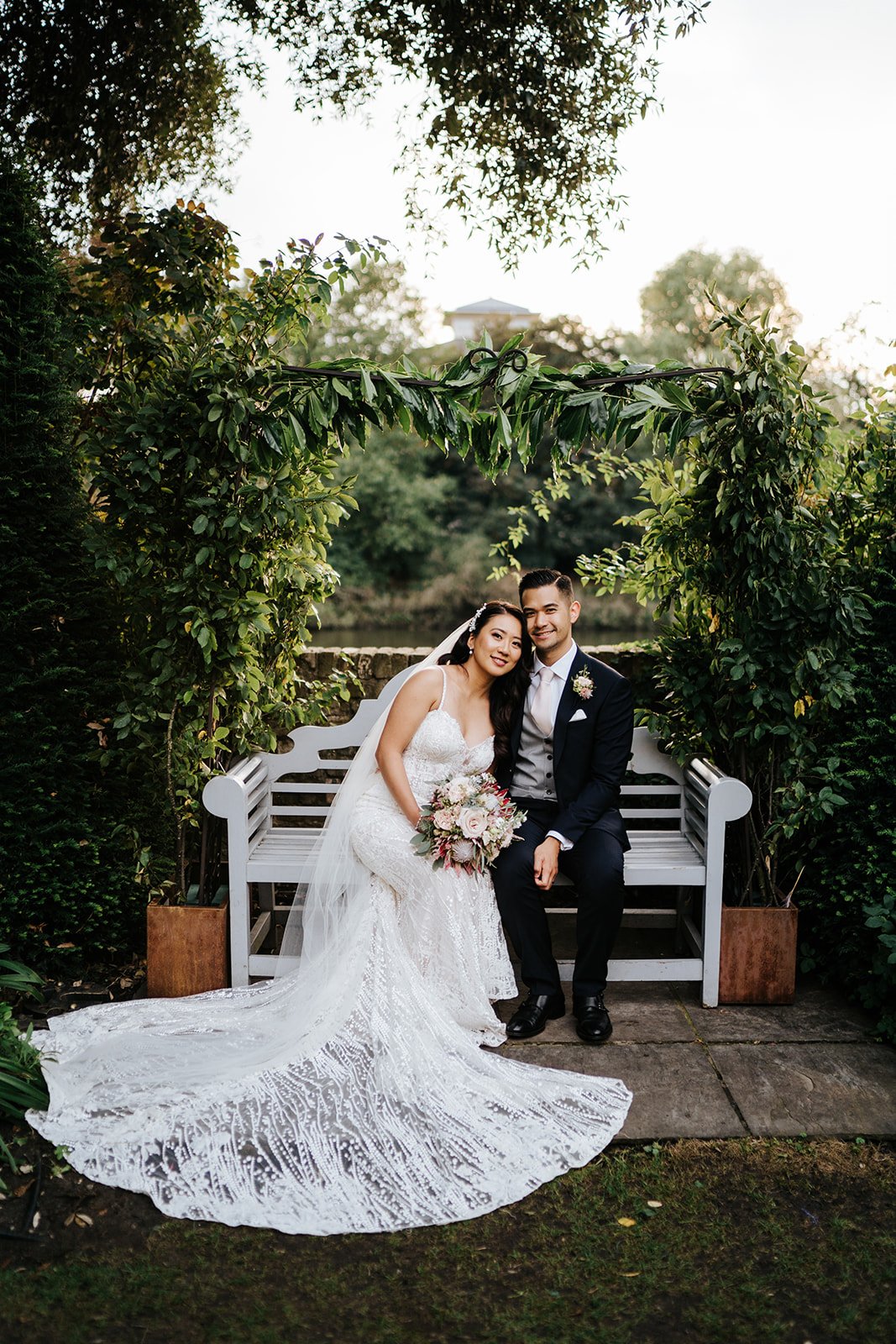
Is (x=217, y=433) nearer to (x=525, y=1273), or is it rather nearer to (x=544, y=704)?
(x=544, y=704)

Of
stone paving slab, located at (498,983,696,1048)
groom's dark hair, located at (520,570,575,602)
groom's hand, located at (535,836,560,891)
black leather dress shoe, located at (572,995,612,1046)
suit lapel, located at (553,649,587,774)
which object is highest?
groom's dark hair, located at (520,570,575,602)

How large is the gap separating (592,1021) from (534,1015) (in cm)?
22

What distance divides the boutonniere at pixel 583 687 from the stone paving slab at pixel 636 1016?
1281 mm

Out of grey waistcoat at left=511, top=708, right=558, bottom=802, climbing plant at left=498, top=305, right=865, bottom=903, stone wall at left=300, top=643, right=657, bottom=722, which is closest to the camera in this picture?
climbing plant at left=498, top=305, right=865, bottom=903

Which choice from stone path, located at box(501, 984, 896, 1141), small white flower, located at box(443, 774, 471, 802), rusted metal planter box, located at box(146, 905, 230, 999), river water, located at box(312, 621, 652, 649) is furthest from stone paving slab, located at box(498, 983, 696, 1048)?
river water, located at box(312, 621, 652, 649)

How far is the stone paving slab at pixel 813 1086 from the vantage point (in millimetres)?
3230

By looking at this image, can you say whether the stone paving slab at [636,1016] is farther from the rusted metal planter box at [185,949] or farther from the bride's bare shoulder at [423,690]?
the bride's bare shoulder at [423,690]

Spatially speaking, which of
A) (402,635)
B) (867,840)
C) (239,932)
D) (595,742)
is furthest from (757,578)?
(402,635)

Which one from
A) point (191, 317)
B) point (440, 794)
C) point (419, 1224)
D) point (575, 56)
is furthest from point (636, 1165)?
point (575, 56)

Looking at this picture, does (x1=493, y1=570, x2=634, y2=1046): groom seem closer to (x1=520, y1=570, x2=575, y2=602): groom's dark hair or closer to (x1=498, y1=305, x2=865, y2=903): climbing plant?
(x1=520, y1=570, x2=575, y2=602): groom's dark hair

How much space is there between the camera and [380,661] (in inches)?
222

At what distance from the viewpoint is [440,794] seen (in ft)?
12.5

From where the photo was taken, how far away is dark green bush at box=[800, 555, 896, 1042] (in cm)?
381

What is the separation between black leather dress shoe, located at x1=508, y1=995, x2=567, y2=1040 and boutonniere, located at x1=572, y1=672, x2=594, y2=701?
120 cm
